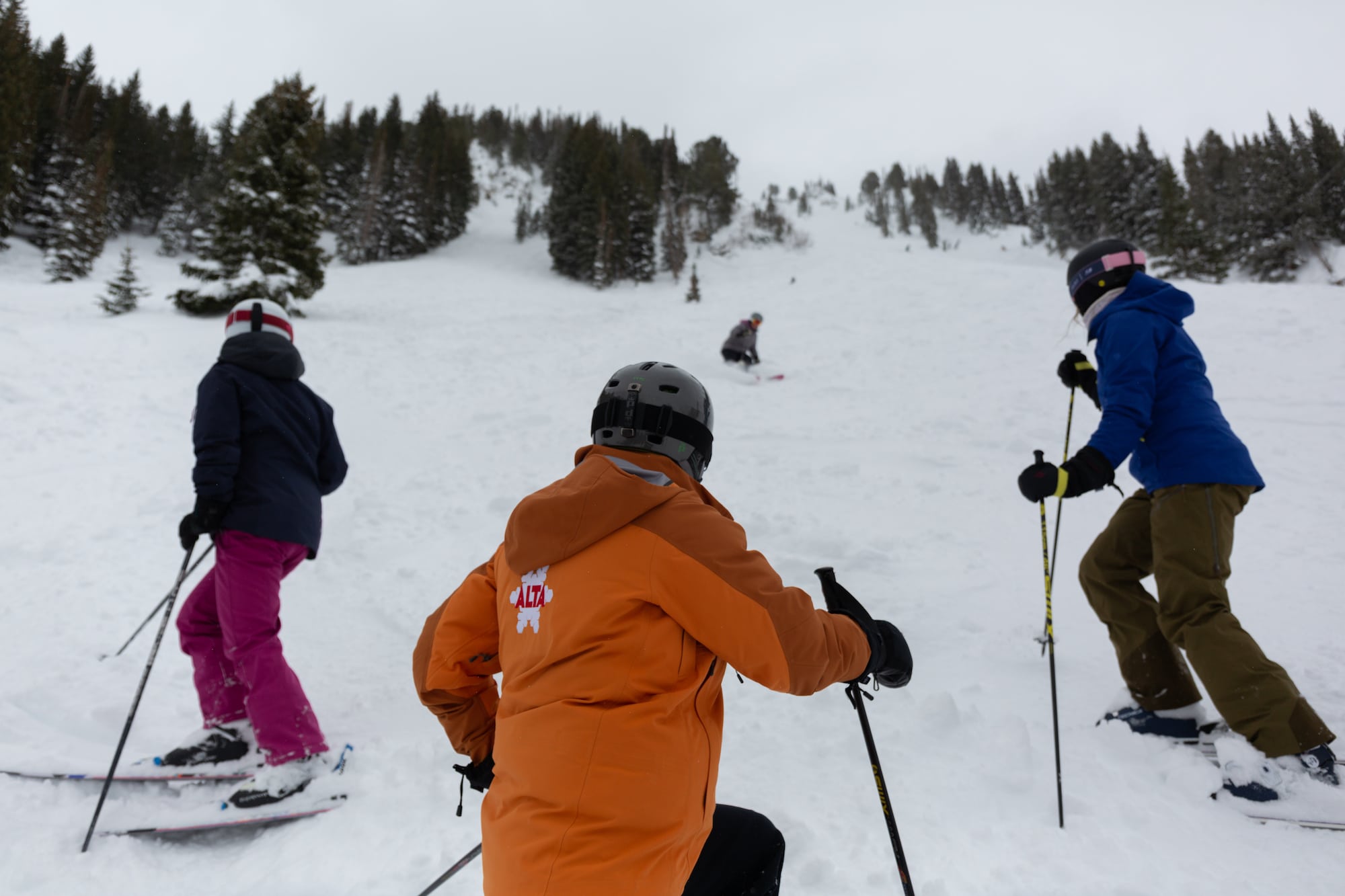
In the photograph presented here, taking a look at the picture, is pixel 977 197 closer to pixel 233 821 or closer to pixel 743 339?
pixel 743 339

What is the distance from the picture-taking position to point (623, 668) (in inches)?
51.8

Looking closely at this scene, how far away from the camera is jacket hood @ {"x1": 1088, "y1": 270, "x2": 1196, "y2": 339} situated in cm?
292

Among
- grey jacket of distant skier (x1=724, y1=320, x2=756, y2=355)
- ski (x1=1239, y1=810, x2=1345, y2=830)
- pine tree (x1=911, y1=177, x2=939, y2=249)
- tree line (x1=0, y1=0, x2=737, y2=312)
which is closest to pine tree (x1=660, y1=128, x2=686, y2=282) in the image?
tree line (x1=0, y1=0, x2=737, y2=312)

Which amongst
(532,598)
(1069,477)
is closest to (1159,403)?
(1069,477)

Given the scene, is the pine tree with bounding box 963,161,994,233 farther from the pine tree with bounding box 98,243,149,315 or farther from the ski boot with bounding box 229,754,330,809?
the ski boot with bounding box 229,754,330,809

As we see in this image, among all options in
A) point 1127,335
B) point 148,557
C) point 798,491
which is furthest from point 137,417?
point 1127,335

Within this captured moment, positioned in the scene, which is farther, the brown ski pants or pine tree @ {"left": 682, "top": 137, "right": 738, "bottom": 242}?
pine tree @ {"left": 682, "top": 137, "right": 738, "bottom": 242}

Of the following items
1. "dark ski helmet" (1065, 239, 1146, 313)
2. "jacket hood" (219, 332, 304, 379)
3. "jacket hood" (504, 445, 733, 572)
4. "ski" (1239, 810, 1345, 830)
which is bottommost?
"ski" (1239, 810, 1345, 830)

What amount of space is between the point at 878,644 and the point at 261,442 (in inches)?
115

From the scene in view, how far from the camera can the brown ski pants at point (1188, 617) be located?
7.81 feet

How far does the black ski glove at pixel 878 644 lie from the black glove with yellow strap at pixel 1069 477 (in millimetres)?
1279

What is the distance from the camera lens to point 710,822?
56.4 inches

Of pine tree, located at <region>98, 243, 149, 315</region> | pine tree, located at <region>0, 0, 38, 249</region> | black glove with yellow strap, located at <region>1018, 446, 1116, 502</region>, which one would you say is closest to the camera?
black glove with yellow strap, located at <region>1018, 446, 1116, 502</region>

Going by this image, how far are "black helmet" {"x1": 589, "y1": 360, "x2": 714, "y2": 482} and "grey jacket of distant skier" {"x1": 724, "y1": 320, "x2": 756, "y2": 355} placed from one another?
10.7 meters
